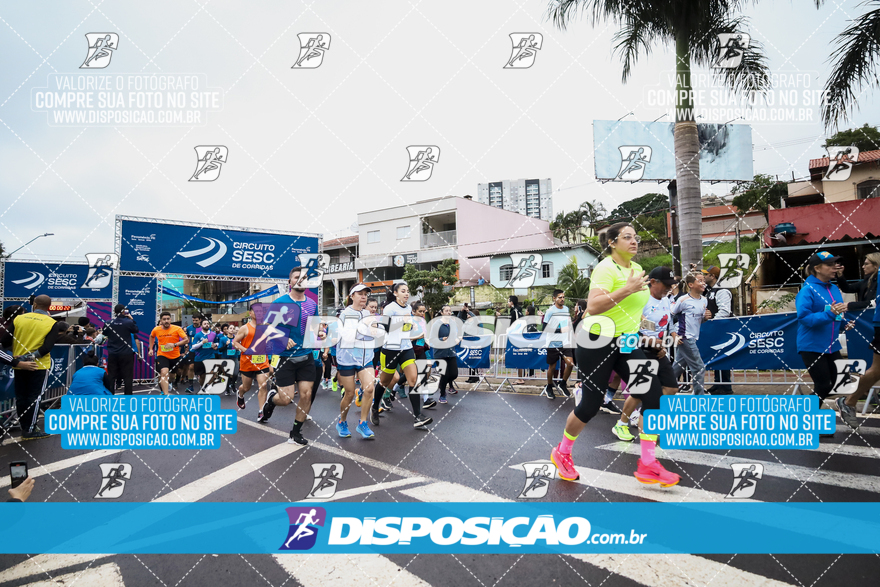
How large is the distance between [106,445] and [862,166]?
31.9 meters

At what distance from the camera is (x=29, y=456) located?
19.3 ft

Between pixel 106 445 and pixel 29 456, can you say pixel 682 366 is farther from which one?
pixel 29 456

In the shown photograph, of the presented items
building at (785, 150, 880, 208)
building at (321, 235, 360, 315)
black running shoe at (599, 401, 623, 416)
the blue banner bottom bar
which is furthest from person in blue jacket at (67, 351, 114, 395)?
building at (321, 235, 360, 315)

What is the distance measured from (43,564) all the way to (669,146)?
3104 cm

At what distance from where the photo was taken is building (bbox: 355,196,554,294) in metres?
38.1

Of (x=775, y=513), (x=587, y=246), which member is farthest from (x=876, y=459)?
(x=587, y=246)

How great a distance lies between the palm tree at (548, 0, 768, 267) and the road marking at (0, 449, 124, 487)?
1047 centimetres

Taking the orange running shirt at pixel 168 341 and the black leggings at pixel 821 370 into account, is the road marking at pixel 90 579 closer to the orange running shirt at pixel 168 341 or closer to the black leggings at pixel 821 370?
the black leggings at pixel 821 370

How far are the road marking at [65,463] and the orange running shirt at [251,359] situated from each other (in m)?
2.41

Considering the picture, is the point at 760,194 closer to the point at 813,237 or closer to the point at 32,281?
the point at 813,237

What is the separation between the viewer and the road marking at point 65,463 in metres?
5.03

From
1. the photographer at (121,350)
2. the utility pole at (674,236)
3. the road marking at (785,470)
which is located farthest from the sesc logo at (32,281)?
the road marking at (785,470)

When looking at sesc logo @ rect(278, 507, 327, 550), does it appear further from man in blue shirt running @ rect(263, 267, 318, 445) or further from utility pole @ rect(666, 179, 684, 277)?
utility pole @ rect(666, 179, 684, 277)

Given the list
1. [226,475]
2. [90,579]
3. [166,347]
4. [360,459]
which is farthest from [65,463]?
[166,347]
